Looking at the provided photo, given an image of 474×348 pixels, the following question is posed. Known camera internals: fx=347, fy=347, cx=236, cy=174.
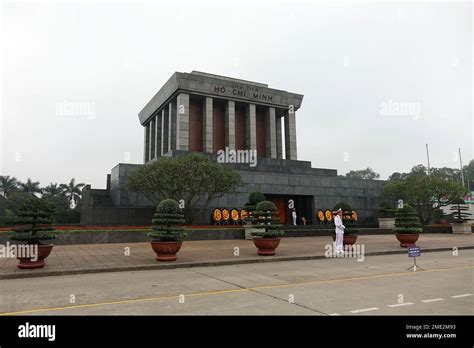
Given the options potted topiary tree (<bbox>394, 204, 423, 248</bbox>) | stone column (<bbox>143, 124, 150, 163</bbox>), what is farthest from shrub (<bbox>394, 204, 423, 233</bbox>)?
stone column (<bbox>143, 124, 150, 163</bbox>)

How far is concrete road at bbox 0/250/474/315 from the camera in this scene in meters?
6.06

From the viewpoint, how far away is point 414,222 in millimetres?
17000

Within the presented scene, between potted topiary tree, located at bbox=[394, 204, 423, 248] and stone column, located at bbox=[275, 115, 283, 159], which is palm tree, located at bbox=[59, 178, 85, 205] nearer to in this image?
stone column, located at bbox=[275, 115, 283, 159]

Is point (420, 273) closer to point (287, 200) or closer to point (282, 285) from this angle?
point (282, 285)

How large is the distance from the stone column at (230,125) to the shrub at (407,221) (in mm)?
23820

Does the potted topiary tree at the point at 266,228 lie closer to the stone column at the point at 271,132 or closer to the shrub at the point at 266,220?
the shrub at the point at 266,220

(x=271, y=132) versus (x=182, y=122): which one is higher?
(x=271, y=132)

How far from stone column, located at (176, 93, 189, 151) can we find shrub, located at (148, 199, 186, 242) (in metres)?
23.9

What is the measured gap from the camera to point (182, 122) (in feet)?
119

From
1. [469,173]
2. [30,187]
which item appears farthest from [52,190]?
[469,173]

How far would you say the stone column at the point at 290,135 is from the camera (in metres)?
42.8

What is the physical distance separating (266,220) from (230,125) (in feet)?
86.6

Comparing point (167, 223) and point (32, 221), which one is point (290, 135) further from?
point (32, 221)
